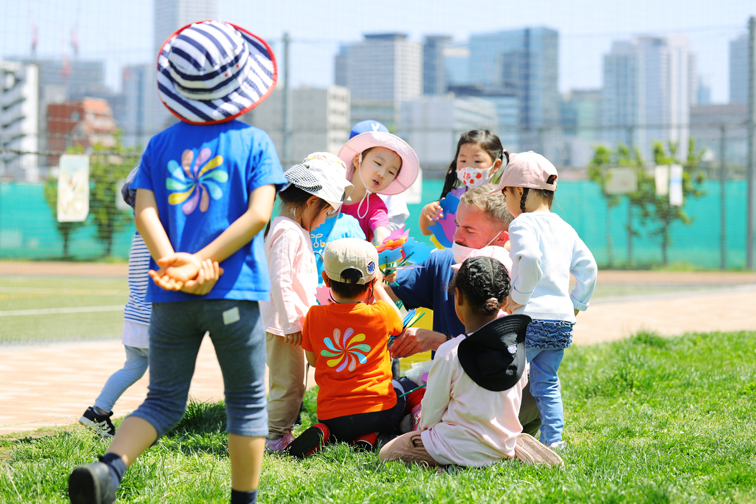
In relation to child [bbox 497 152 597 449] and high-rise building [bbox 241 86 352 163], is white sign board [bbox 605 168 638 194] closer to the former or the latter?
high-rise building [bbox 241 86 352 163]

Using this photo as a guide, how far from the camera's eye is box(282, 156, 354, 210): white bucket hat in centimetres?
373

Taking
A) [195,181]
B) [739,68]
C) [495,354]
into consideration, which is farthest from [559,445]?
[739,68]

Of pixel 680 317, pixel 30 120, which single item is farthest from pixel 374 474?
pixel 30 120

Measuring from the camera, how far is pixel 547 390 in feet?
12.3

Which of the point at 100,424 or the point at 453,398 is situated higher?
the point at 453,398

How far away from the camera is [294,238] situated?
12.0 ft

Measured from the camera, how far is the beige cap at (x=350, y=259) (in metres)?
3.45

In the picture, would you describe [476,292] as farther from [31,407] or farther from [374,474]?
[31,407]

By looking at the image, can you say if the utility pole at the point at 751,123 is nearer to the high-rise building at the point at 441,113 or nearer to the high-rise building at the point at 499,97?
the high-rise building at the point at 441,113

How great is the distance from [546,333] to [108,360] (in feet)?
14.1

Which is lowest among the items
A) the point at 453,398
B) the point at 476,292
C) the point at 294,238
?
the point at 453,398

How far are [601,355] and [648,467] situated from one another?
312cm

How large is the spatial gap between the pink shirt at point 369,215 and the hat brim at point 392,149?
4.0 inches

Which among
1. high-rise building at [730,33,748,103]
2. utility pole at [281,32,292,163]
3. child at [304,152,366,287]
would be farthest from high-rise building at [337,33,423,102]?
child at [304,152,366,287]
